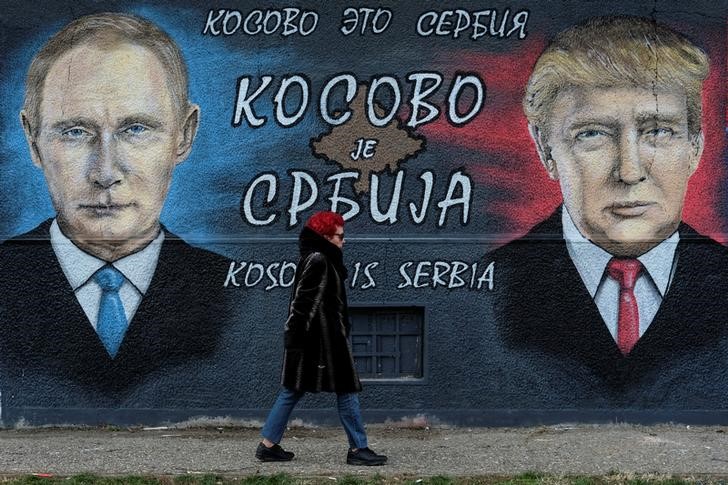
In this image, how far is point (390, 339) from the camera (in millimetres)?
9117

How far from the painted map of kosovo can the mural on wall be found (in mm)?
17

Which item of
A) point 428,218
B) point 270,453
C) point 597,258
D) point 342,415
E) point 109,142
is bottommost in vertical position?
point 270,453

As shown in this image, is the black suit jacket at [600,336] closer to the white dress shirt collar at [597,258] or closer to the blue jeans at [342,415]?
the white dress shirt collar at [597,258]

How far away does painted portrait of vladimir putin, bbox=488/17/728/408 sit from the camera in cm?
900

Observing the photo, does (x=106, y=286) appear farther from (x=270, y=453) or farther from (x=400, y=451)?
(x=400, y=451)

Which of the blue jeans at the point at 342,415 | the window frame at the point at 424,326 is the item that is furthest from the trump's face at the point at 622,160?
the blue jeans at the point at 342,415

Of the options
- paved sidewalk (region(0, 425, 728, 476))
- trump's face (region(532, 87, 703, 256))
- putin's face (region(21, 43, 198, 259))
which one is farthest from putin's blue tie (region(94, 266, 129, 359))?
trump's face (region(532, 87, 703, 256))

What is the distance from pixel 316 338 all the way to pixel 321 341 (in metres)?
0.04

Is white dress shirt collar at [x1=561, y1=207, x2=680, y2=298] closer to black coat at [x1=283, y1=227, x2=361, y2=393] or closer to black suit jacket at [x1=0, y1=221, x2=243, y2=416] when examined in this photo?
black coat at [x1=283, y1=227, x2=361, y2=393]

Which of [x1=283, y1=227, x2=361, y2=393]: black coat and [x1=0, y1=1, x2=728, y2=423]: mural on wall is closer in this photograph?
[x1=283, y1=227, x2=361, y2=393]: black coat

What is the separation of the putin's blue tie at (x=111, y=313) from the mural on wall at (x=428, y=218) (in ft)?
0.05

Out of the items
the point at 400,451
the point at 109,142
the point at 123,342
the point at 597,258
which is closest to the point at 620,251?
the point at 597,258

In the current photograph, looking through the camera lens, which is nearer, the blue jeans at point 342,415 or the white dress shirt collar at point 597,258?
the blue jeans at point 342,415

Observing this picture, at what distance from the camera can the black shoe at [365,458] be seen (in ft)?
24.9
